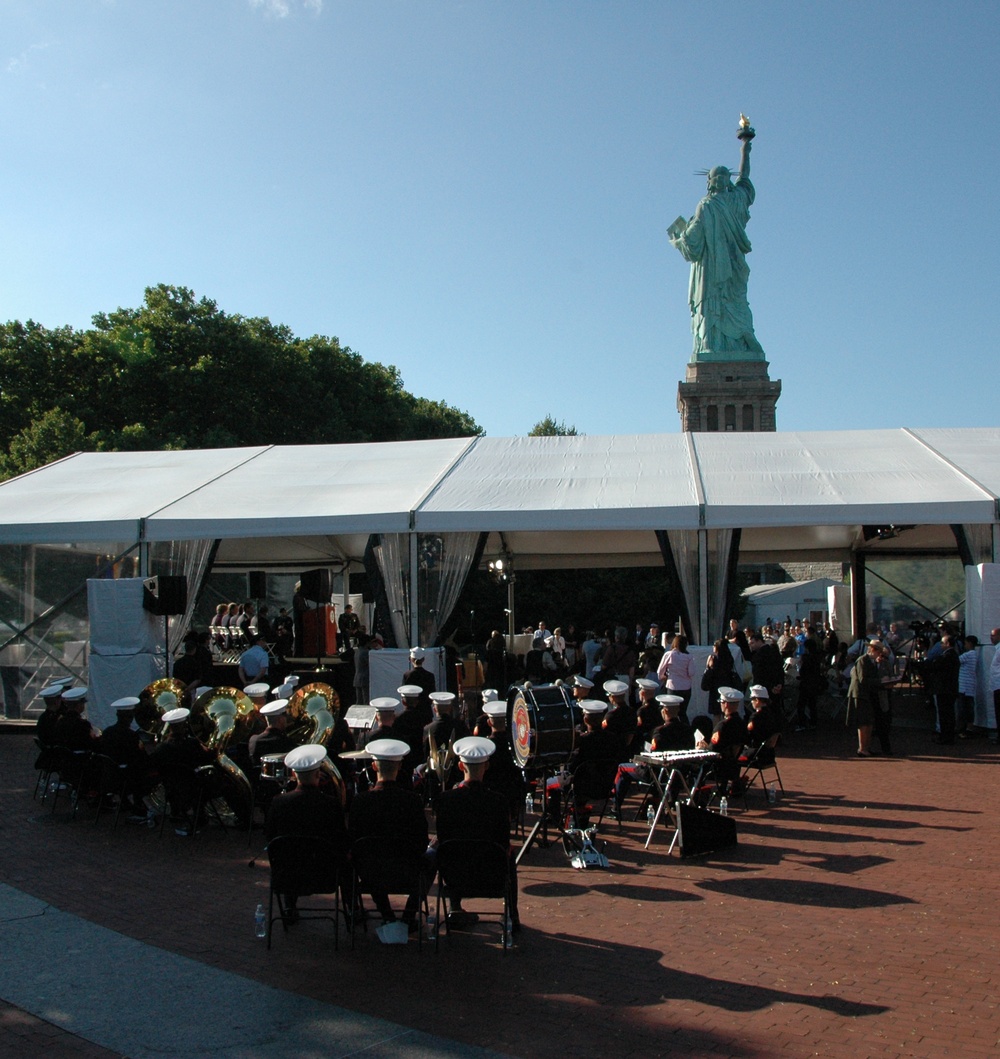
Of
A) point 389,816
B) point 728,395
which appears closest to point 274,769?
point 389,816

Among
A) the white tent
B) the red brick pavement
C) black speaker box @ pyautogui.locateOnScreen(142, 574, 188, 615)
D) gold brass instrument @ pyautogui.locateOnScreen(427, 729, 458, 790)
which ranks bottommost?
the red brick pavement

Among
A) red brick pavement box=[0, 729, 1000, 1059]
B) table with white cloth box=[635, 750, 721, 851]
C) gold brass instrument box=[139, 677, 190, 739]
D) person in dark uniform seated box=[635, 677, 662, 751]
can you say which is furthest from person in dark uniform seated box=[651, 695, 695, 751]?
gold brass instrument box=[139, 677, 190, 739]

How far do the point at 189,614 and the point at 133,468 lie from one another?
13.8 ft

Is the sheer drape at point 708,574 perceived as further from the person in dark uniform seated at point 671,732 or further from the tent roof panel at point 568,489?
the person in dark uniform seated at point 671,732

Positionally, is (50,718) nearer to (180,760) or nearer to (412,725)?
(180,760)

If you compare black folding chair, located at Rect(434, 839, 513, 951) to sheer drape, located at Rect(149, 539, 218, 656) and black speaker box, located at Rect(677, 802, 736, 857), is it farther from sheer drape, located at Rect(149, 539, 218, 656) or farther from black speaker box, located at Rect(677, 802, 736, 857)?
sheer drape, located at Rect(149, 539, 218, 656)

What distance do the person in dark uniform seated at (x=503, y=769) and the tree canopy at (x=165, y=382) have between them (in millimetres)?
24167

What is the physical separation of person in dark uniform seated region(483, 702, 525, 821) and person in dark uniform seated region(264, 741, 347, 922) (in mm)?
1822

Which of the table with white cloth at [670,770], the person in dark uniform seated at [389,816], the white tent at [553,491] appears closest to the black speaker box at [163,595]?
the white tent at [553,491]

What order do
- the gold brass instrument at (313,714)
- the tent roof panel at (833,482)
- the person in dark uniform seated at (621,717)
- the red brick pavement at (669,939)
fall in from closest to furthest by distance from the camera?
the red brick pavement at (669,939) < the person in dark uniform seated at (621,717) < the gold brass instrument at (313,714) < the tent roof panel at (833,482)

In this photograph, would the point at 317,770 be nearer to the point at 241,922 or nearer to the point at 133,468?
the point at 241,922

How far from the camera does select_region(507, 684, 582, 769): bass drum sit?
8414 millimetres

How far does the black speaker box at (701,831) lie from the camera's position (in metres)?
8.00

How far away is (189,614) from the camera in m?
15.3
